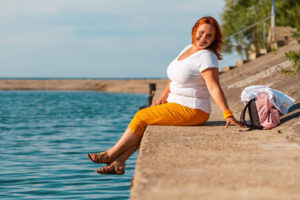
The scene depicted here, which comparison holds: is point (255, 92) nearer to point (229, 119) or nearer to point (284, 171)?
point (229, 119)

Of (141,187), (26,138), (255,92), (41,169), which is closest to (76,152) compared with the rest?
(41,169)

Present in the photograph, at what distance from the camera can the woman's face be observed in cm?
568

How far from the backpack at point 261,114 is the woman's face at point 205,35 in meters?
1.03

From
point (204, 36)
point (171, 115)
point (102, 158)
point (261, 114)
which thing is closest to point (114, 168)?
point (102, 158)

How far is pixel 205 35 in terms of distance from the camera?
5.71m

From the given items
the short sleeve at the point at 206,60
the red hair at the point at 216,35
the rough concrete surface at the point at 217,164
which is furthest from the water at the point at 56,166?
the red hair at the point at 216,35

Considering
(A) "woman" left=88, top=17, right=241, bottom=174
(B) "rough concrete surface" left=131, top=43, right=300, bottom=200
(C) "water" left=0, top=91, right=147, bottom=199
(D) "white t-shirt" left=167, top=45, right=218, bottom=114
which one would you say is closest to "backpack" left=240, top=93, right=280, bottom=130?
(B) "rough concrete surface" left=131, top=43, right=300, bottom=200

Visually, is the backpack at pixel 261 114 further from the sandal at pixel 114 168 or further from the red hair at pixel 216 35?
the sandal at pixel 114 168

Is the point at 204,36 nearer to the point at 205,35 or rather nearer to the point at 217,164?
the point at 205,35

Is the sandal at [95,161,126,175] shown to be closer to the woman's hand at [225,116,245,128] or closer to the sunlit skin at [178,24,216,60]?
the woman's hand at [225,116,245,128]

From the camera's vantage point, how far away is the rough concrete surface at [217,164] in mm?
3166

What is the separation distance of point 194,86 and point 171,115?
1.45 feet

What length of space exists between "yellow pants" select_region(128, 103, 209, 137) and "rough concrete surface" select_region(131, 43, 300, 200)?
0.36ft

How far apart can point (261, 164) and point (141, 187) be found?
4.00ft
